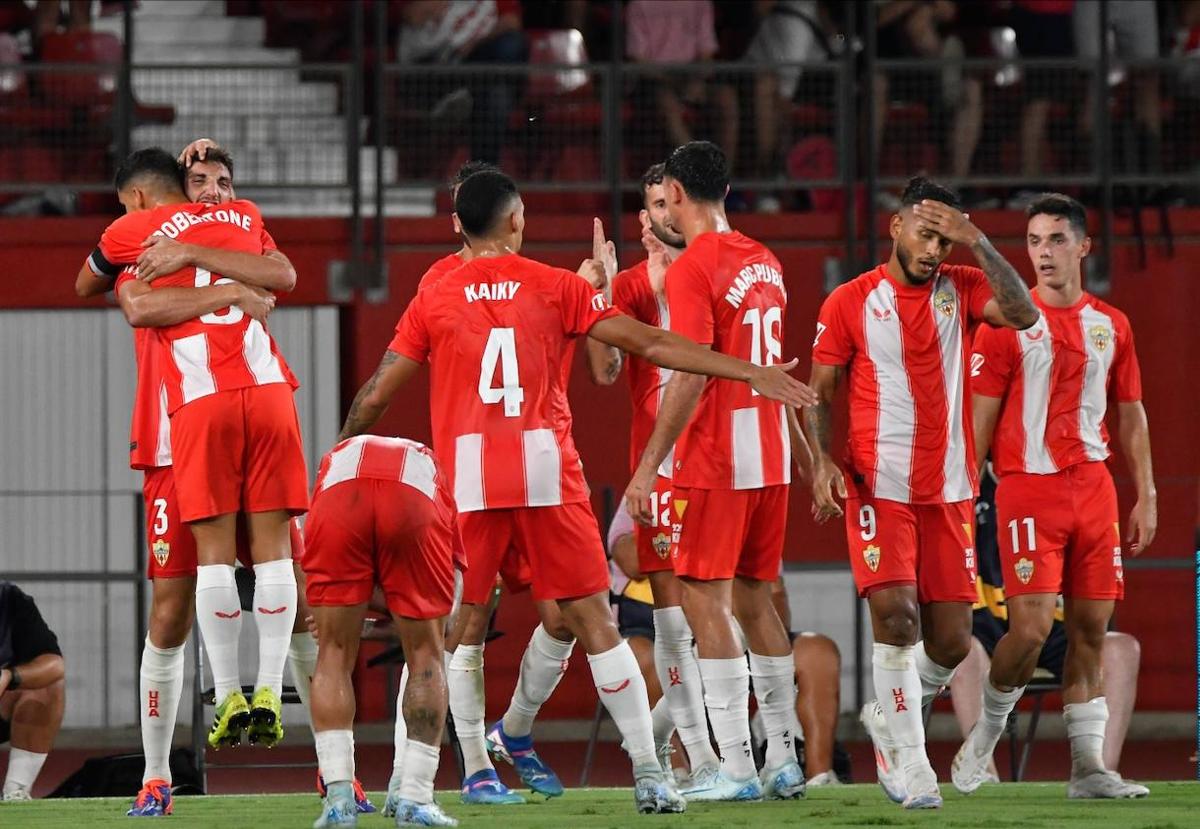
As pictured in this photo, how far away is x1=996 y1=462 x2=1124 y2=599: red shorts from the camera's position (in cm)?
831

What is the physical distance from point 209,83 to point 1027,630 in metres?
7.86

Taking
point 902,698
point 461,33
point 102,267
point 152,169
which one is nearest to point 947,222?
point 902,698

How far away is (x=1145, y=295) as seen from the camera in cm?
1386

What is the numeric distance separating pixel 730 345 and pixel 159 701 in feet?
8.15

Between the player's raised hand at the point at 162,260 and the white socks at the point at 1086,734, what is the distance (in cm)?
400

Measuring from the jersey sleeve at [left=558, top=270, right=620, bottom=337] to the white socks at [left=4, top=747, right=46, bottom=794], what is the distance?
4.52 meters

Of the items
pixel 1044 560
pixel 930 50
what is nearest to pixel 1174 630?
pixel 930 50

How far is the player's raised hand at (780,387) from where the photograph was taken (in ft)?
22.0

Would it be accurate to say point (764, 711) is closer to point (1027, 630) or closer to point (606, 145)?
point (1027, 630)

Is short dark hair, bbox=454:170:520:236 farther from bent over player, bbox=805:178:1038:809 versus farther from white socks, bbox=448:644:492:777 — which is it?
white socks, bbox=448:644:492:777

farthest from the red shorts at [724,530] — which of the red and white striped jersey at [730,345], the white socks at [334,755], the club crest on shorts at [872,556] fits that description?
the white socks at [334,755]

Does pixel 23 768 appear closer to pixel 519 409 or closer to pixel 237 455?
pixel 237 455

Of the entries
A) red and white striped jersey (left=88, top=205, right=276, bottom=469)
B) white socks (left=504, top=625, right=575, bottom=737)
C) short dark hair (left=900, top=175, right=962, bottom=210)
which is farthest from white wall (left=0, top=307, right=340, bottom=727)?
short dark hair (left=900, top=175, right=962, bottom=210)

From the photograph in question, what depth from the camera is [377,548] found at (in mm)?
6191
